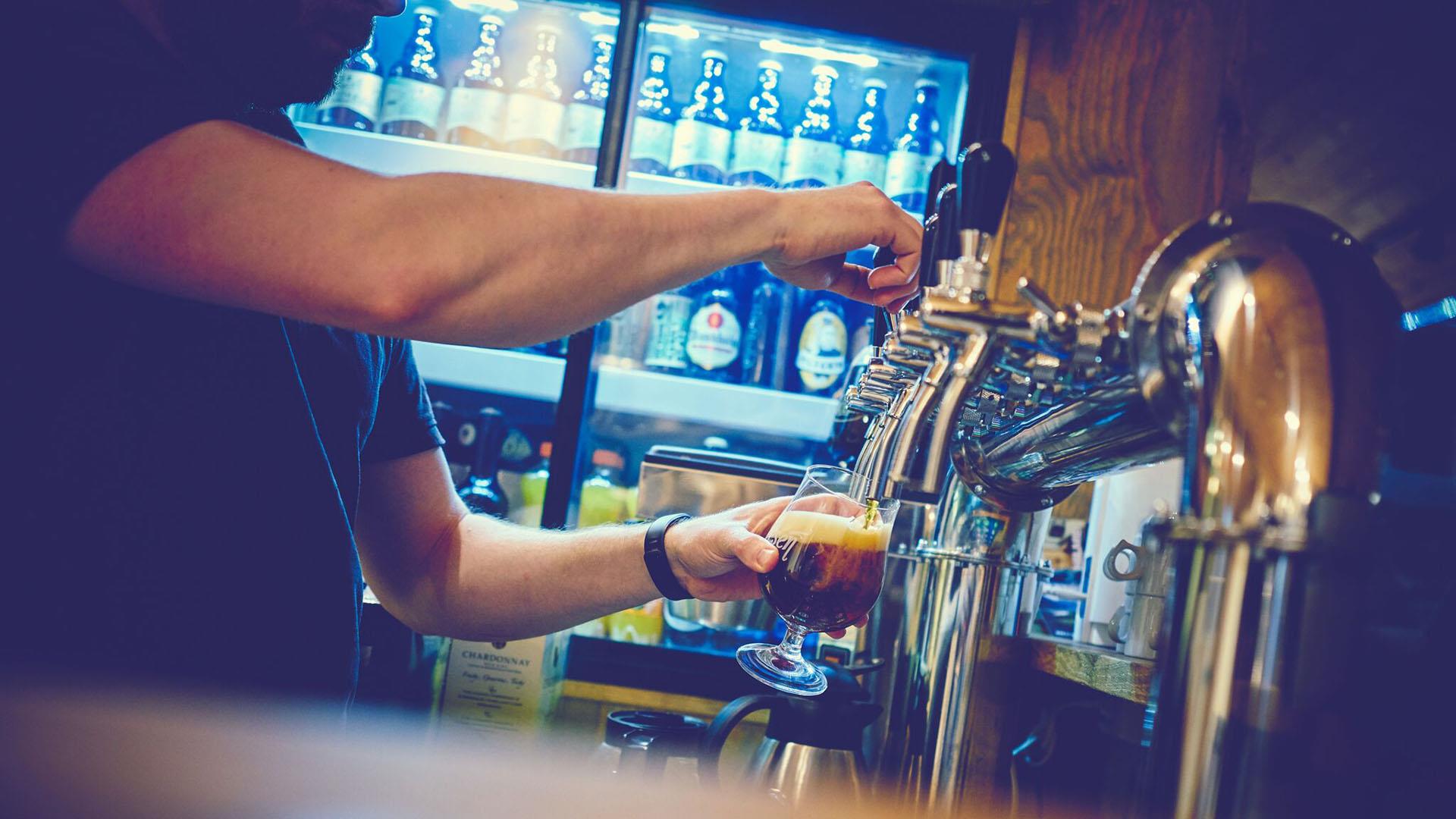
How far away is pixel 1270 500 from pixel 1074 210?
4.15 ft

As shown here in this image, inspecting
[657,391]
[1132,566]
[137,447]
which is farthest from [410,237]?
[657,391]

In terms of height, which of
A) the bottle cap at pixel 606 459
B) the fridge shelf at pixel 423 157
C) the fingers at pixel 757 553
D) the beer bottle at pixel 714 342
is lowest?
the fingers at pixel 757 553

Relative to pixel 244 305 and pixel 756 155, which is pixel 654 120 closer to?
pixel 756 155

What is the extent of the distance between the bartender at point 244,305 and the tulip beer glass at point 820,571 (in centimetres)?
3

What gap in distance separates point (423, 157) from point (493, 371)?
484 mm

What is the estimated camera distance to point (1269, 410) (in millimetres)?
397

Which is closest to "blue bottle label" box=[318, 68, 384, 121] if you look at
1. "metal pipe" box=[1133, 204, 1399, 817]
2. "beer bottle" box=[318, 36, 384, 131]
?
"beer bottle" box=[318, 36, 384, 131]

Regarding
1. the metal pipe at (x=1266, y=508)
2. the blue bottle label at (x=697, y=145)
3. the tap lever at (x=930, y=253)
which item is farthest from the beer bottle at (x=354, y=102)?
the metal pipe at (x=1266, y=508)

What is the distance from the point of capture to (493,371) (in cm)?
206

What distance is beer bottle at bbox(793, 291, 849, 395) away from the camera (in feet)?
7.27

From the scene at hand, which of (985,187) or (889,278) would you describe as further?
(889,278)

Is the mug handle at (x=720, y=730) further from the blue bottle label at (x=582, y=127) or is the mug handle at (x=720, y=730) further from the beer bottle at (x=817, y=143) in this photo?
the blue bottle label at (x=582, y=127)

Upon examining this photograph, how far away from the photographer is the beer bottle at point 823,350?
7.27ft

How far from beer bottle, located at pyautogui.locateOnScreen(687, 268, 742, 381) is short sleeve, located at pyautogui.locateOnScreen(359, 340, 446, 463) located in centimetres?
94
